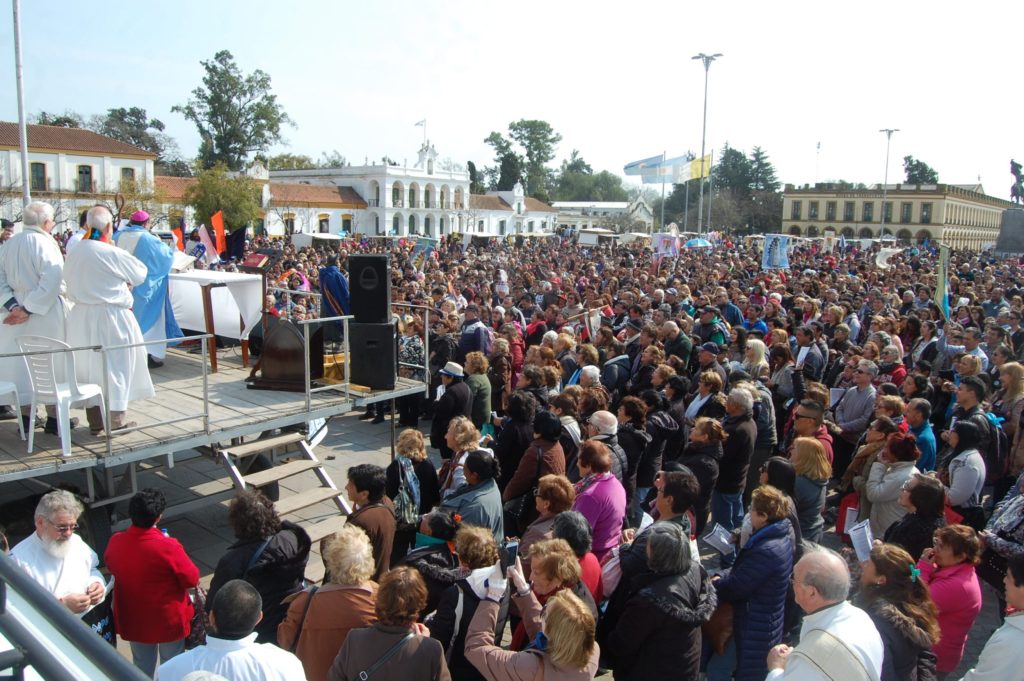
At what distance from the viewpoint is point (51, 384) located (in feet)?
17.4

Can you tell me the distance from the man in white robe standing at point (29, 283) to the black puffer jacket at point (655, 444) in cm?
484

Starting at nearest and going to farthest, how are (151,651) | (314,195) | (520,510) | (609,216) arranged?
1. (151,651)
2. (520,510)
3. (314,195)
4. (609,216)

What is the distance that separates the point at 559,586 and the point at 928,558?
90.0 inches

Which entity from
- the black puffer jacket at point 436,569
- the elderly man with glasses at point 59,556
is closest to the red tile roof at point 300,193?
the elderly man with glasses at point 59,556

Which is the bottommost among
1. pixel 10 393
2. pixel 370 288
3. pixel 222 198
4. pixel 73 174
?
pixel 10 393

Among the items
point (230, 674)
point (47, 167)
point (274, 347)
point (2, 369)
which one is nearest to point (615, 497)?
point (230, 674)

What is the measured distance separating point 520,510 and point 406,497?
955mm

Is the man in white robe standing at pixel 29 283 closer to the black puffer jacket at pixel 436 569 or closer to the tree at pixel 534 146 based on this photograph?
the black puffer jacket at pixel 436 569

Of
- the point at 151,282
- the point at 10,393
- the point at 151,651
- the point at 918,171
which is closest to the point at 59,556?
the point at 151,651

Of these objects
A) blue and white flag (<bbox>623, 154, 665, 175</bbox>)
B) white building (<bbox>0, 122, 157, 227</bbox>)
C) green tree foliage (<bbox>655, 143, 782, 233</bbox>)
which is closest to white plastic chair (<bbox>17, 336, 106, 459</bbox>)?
blue and white flag (<bbox>623, 154, 665, 175</bbox>)

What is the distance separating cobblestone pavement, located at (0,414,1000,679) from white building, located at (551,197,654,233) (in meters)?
84.2

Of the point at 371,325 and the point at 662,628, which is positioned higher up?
the point at 371,325

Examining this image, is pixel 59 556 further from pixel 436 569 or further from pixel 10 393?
pixel 10 393

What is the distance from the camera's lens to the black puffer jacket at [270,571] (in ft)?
13.3
